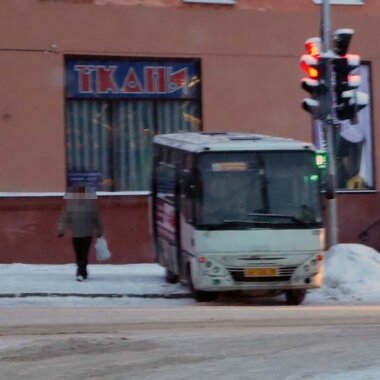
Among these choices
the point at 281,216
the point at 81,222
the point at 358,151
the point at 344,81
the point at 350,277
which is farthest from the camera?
the point at 358,151

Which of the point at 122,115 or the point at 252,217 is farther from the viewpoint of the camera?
the point at 122,115

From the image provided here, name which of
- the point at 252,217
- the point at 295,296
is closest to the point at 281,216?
the point at 252,217

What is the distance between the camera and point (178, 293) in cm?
1586

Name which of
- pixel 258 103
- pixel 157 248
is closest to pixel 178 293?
pixel 157 248

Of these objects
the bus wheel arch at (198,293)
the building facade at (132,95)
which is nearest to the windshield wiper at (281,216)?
the bus wheel arch at (198,293)

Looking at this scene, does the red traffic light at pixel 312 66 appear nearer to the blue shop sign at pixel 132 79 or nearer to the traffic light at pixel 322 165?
the traffic light at pixel 322 165

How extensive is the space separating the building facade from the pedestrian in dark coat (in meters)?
3.33

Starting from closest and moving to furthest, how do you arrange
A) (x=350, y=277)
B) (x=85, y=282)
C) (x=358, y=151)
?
(x=350, y=277) < (x=85, y=282) < (x=358, y=151)

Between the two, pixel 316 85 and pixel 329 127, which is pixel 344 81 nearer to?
pixel 316 85

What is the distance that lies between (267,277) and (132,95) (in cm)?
828

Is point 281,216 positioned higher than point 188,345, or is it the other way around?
point 281,216

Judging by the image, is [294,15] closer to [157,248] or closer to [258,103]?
[258,103]

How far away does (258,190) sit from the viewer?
14.5 metres

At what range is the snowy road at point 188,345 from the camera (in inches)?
324
